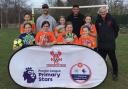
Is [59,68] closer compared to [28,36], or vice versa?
[59,68]

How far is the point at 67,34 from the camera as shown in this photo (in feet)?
31.3

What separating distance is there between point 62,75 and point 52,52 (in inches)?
23.1

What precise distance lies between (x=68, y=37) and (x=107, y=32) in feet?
3.92

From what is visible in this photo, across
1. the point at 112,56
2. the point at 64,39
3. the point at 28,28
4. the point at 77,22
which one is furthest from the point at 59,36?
the point at 112,56

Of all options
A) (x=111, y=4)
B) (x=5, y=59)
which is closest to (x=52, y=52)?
(x=5, y=59)

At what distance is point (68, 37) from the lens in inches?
374

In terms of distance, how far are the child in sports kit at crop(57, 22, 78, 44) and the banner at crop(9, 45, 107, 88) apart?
526mm

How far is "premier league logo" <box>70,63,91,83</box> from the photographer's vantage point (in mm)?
8891

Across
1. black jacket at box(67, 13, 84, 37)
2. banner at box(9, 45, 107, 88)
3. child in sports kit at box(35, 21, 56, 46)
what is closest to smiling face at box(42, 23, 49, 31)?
child in sports kit at box(35, 21, 56, 46)

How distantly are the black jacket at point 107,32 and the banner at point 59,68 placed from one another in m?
1.34

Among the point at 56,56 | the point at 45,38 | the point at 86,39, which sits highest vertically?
the point at 45,38

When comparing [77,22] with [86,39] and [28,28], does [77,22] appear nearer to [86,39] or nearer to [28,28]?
[86,39]

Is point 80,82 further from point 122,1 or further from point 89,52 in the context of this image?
point 122,1

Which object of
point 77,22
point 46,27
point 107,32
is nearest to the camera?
point 46,27
